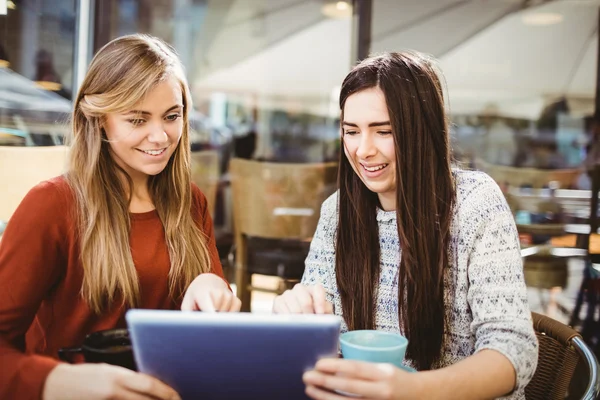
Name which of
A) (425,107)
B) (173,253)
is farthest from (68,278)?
(425,107)

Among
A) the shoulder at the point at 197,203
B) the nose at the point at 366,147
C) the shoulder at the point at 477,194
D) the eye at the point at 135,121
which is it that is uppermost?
the eye at the point at 135,121

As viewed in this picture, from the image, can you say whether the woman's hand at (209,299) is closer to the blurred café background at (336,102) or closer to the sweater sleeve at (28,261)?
the sweater sleeve at (28,261)

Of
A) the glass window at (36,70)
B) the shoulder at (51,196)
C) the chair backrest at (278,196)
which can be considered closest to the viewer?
the shoulder at (51,196)

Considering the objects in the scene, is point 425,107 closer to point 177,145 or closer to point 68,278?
point 177,145

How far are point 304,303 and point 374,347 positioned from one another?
24cm

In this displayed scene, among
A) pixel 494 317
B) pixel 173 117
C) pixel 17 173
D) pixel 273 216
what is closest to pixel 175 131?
pixel 173 117

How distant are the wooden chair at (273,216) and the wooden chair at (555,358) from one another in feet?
6.77

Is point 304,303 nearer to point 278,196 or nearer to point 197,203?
point 197,203

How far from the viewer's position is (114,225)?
1326 mm

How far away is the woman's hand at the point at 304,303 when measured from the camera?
A: 1.07 metres

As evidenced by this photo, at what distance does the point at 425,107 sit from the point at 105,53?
2.38 ft

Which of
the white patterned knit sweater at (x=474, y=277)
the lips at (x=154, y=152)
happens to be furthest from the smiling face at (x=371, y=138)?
the lips at (x=154, y=152)

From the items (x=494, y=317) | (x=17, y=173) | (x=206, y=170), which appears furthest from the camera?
(x=206, y=170)

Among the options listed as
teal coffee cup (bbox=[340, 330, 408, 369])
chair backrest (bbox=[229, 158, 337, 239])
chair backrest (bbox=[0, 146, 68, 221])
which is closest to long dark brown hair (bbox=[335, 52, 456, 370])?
teal coffee cup (bbox=[340, 330, 408, 369])
